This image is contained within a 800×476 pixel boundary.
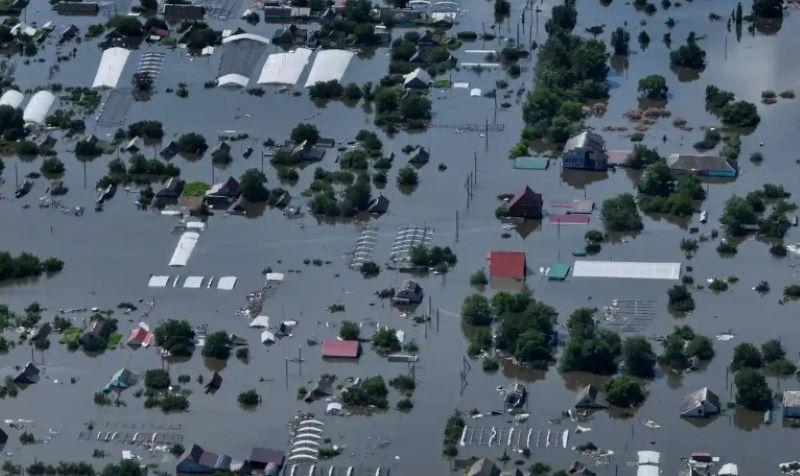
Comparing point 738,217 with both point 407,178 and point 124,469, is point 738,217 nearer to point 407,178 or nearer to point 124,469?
point 407,178

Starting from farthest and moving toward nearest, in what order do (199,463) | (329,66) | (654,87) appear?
(329,66)
(654,87)
(199,463)

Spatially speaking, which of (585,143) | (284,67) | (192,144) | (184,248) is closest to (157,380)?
(184,248)

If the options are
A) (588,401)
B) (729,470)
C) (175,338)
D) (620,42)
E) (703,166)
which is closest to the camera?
(729,470)

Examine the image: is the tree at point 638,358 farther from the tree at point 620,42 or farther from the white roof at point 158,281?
the tree at point 620,42

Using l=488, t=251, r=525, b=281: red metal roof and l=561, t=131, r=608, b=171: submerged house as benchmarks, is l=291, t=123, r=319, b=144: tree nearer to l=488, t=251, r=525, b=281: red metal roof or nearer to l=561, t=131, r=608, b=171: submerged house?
l=561, t=131, r=608, b=171: submerged house

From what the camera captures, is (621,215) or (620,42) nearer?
(621,215)

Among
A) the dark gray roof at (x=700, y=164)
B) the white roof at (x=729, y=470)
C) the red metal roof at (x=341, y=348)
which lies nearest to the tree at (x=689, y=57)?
Answer: the dark gray roof at (x=700, y=164)

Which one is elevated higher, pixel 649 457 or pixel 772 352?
pixel 772 352
